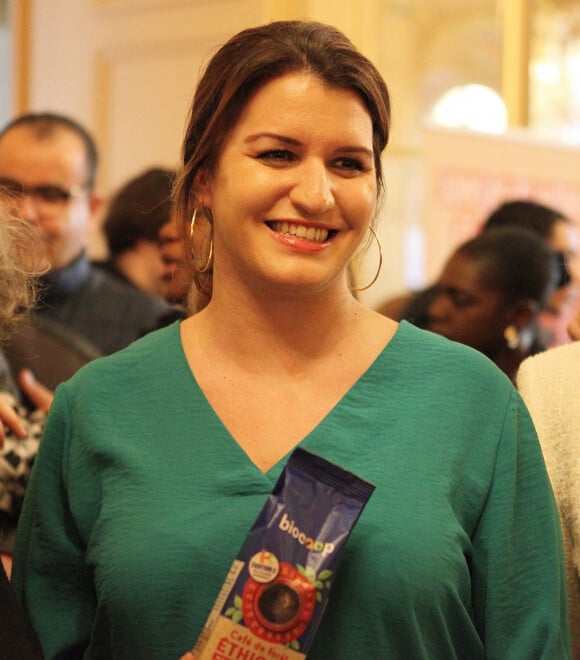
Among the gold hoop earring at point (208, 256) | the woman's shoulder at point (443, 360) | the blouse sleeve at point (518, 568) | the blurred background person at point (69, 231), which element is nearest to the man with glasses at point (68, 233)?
the blurred background person at point (69, 231)

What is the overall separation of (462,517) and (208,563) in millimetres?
325

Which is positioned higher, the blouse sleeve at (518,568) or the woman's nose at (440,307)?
the woman's nose at (440,307)

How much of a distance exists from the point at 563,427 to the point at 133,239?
2.04 m

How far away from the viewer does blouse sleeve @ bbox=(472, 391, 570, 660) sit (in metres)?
1.62

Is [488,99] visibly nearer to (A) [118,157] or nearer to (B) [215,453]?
(A) [118,157]

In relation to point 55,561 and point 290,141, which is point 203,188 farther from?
point 55,561

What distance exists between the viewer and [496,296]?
316cm

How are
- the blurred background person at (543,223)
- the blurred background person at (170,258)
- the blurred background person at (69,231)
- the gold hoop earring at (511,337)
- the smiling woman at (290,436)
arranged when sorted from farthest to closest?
the blurred background person at (543,223)
the blurred background person at (69,231)
the gold hoop earring at (511,337)
the blurred background person at (170,258)
the smiling woman at (290,436)

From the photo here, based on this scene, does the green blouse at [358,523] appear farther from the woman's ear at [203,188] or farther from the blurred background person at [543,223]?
the blurred background person at [543,223]

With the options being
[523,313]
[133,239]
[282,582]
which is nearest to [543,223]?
[523,313]

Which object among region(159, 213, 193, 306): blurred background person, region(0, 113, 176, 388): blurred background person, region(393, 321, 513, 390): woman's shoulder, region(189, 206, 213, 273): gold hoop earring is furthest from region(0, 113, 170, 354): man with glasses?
region(393, 321, 513, 390): woman's shoulder

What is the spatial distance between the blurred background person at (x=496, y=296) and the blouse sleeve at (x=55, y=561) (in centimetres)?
152

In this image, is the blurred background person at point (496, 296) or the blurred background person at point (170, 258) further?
the blurred background person at point (496, 296)

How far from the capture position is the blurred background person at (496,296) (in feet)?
10.2
